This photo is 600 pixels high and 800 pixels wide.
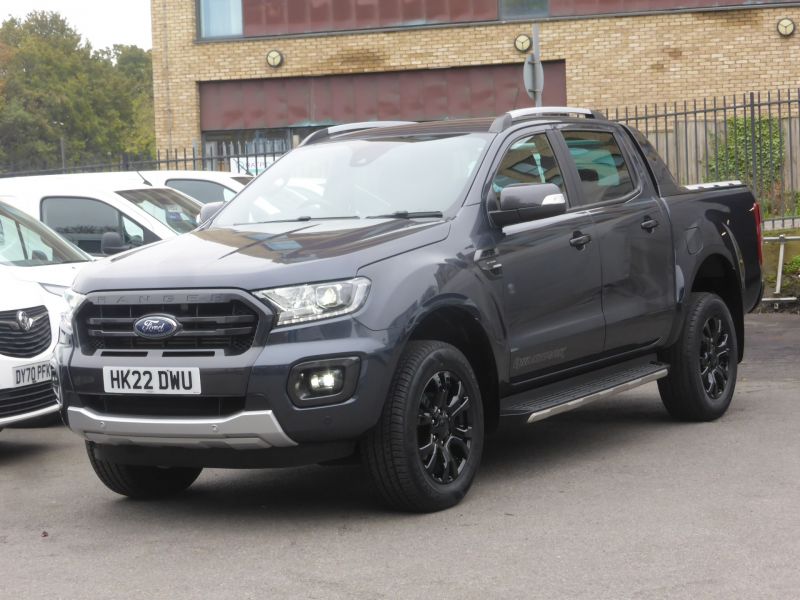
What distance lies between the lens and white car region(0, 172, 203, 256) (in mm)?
10984

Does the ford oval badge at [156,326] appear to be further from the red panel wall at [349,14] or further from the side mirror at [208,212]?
the red panel wall at [349,14]

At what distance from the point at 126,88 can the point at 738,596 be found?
103 meters

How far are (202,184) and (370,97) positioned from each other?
15.0 metres

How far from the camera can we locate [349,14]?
28328 millimetres

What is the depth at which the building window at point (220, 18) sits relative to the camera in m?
29.1

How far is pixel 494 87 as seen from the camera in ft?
91.1

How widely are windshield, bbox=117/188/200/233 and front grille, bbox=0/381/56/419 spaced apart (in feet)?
11.7

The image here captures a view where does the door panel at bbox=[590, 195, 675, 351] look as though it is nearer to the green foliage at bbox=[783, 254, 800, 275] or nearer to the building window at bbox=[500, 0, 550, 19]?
the green foliage at bbox=[783, 254, 800, 275]

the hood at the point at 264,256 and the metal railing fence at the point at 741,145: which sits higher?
the metal railing fence at the point at 741,145

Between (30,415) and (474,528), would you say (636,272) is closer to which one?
(474,528)

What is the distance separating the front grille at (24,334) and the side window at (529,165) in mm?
2906

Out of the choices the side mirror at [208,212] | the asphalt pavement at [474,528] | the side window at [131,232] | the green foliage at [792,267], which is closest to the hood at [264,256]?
the side mirror at [208,212]

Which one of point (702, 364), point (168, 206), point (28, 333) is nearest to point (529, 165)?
point (702, 364)

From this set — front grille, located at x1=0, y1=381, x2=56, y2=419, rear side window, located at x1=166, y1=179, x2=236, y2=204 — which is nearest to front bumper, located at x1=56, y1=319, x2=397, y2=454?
front grille, located at x1=0, y1=381, x2=56, y2=419
